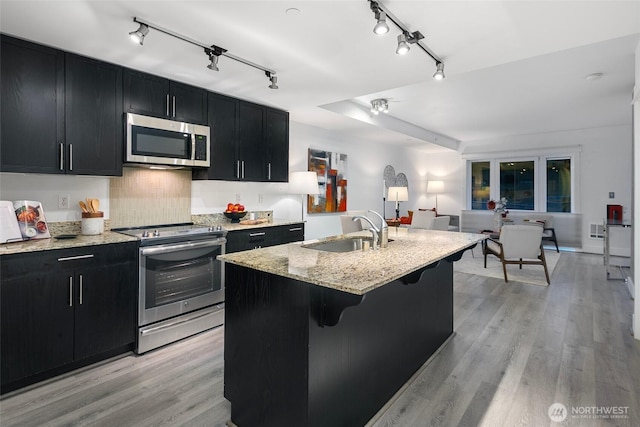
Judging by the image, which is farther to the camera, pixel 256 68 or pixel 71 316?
pixel 256 68

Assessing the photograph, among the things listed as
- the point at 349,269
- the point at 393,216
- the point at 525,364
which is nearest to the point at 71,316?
the point at 349,269

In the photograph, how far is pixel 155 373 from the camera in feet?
7.77

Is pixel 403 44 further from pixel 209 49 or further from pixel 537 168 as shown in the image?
pixel 537 168

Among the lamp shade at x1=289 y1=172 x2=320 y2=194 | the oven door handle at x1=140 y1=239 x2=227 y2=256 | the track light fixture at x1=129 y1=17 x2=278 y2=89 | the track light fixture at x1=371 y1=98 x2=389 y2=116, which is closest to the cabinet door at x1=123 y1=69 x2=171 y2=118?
the track light fixture at x1=129 y1=17 x2=278 y2=89

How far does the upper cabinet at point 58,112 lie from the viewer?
7.38ft

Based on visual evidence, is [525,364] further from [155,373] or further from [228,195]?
[228,195]

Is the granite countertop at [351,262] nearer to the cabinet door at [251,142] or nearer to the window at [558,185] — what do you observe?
the cabinet door at [251,142]

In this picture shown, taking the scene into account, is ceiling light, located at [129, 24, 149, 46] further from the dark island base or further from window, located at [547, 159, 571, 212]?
window, located at [547, 159, 571, 212]

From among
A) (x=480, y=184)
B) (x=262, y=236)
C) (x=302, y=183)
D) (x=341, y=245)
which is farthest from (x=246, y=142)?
(x=480, y=184)

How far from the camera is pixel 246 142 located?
377 centimetres

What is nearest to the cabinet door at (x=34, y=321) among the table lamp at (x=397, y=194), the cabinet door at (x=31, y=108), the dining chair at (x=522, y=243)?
the cabinet door at (x=31, y=108)

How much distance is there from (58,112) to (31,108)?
0.50 feet

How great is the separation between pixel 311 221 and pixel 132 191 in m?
2.77

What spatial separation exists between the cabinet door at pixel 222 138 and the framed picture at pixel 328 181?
1.82 metres
